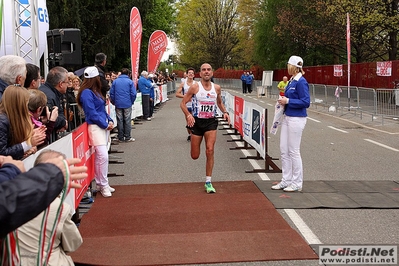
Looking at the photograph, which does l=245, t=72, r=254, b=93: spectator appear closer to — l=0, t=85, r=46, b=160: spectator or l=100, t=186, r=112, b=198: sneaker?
l=100, t=186, r=112, b=198: sneaker

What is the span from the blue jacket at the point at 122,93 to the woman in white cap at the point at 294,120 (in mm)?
7404

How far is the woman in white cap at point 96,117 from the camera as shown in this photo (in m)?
8.55

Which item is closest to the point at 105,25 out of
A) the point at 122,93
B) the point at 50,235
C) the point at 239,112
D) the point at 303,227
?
the point at 122,93

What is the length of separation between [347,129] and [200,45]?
7012cm

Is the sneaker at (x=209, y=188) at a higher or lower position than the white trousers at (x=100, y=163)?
lower

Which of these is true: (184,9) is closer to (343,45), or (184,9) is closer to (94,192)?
(343,45)

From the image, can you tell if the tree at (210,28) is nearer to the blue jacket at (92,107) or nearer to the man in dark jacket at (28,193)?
the blue jacket at (92,107)

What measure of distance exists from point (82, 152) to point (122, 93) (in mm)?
7635

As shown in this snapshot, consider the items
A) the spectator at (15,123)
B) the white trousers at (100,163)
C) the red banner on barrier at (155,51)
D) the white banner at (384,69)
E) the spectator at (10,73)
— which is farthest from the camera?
the red banner on barrier at (155,51)

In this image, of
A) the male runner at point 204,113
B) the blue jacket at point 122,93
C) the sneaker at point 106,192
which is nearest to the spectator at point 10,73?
the sneaker at point 106,192

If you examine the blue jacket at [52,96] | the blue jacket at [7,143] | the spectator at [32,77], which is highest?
the spectator at [32,77]

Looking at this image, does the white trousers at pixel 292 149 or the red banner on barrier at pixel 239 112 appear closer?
the white trousers at pixel 292 149

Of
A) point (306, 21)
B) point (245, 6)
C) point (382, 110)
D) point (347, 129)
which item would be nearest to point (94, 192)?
point (347, 129)

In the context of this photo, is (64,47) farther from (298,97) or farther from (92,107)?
(298,97)
